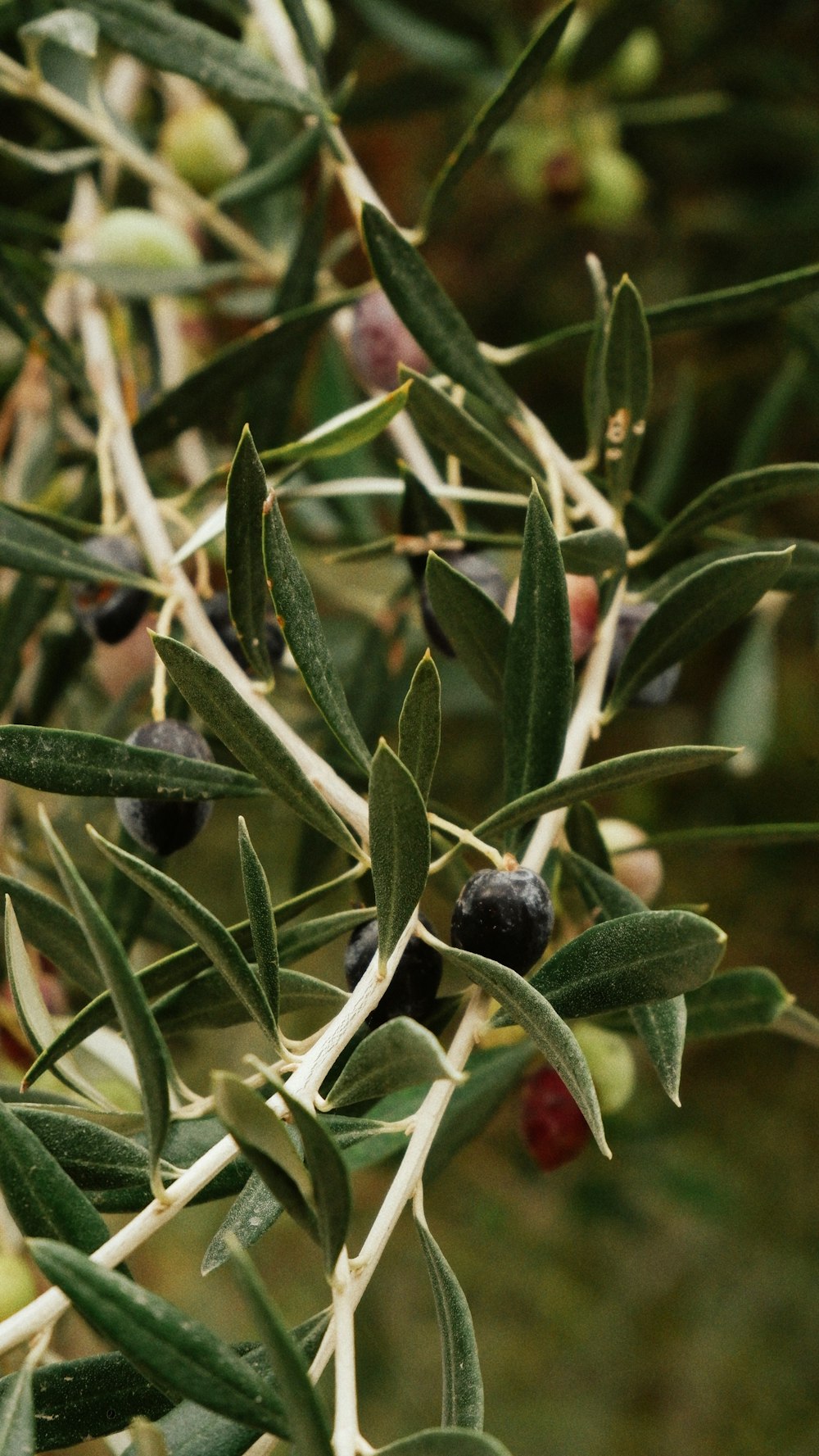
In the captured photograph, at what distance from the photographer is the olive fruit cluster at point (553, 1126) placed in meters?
0.69

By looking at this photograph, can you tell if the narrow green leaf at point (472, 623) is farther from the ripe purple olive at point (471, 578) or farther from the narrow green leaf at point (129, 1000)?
the narrow green leaf at point (129, 1000)

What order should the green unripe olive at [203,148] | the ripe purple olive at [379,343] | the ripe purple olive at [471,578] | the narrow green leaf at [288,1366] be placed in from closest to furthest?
the narrow green leaf at [288,1366] → the ripe purple olive at [471,578] → the ripe purple olive at [379,343] → the green unripe olive at [203,148]

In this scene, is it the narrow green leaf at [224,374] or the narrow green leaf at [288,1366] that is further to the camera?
the narrow green leaf at [224,374]

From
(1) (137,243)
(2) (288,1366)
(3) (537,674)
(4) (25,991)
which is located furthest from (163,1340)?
(1) (137,243)

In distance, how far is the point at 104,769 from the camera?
47cm

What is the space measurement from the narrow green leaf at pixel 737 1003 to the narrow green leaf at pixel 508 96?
435 mm

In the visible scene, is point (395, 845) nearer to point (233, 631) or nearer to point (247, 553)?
point (247, 553)

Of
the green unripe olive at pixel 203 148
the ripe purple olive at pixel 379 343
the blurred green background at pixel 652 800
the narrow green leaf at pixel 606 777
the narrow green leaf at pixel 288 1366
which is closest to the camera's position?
the narrow green leaf at pixel 288 1366

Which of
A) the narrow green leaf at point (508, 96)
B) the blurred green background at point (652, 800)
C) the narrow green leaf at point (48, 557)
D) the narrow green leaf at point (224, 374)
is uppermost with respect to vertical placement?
the narrow green leaf at point (508, 96)

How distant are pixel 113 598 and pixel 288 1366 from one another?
419 millimetres

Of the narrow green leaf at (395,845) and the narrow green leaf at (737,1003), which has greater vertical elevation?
the narrow green leaf at (395,845)

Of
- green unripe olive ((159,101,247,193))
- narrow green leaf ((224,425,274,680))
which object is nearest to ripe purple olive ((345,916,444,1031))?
narrow green leaf ((224,425,274,680))

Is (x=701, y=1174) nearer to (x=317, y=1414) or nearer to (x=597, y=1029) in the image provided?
(x=597, y=1029)

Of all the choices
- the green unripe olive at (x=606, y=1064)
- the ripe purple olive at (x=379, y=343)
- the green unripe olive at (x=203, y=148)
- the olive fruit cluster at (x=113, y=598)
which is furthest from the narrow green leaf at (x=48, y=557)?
the green unripe olive at (x=203, y=148)
